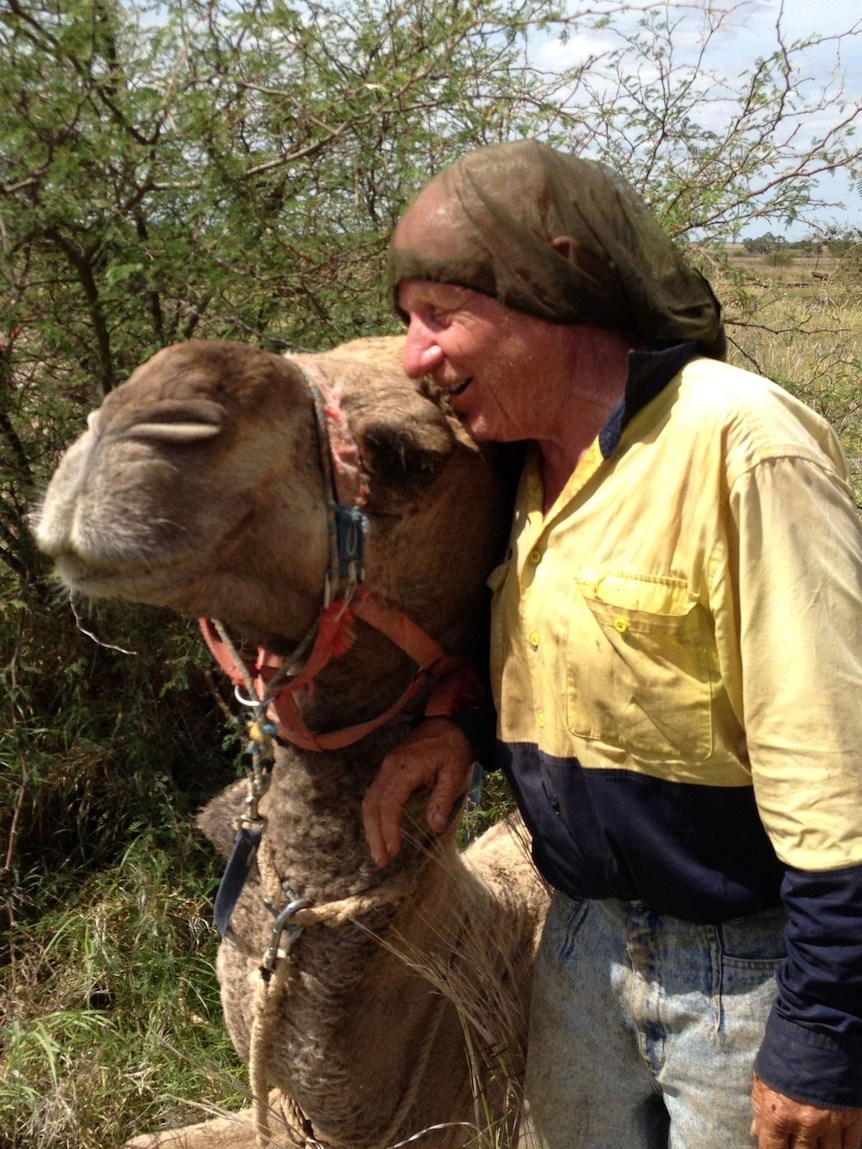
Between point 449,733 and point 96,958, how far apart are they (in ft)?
7.51

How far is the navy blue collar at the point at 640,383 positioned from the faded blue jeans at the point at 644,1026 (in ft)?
2.71

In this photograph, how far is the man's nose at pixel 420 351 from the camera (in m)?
1.84

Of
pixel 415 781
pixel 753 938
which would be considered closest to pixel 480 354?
pixel 415 781

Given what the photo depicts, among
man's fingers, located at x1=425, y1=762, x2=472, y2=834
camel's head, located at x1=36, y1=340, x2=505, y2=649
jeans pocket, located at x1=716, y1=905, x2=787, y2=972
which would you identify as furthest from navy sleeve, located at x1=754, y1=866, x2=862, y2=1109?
camel's head, located at x1=36, y1=340, x2=505, y2=649

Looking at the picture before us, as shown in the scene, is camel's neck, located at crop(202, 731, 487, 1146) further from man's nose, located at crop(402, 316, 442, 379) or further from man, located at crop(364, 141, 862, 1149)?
man's nose, located at crop(402, 316, 442, 379)

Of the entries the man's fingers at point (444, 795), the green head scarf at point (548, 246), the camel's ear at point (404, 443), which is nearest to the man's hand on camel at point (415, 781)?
the man's fingers at point (444, 795)

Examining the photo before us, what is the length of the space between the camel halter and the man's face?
18 centimetres

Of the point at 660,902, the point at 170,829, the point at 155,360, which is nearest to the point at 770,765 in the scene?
the point at 660,902

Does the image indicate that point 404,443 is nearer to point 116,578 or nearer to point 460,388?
point 460,388

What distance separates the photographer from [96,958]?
12.4ft

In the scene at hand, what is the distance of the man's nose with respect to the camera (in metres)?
1.84

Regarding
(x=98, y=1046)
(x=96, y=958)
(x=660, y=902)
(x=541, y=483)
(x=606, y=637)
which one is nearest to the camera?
(x=606, y=637)

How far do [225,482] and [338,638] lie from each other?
42 cm

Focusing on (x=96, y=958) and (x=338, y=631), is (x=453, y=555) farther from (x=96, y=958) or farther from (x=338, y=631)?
(x=96, y=958)
